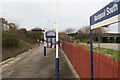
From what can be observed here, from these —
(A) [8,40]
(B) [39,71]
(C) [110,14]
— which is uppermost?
(C) [110,14]

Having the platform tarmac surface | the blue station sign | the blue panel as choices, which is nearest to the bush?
the platform tarmac surface

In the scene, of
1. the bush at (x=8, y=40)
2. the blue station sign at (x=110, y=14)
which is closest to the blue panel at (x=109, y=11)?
the blue station sign at (x=110, y=14)

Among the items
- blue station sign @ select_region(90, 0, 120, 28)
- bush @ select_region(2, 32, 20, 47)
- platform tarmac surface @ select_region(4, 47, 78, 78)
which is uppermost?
blue station sign @ select_region(90, 0, 120, 28)

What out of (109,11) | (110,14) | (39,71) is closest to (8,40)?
(39,71)

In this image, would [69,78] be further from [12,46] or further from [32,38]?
[32,38]

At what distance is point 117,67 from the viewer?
12.4 feet

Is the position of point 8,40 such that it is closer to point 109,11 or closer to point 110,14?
point 109,11

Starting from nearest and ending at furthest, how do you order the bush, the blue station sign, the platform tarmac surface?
the blue station sign
the platform tarmac surface
the bush

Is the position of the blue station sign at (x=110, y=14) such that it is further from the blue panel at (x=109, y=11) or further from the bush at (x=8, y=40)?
the bush at (x=8, y=40)

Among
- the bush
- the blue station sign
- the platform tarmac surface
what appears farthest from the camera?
the bush

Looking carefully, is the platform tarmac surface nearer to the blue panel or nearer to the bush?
the blue panel

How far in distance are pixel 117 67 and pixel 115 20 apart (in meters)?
0.97

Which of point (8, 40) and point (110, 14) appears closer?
point (110, 14)

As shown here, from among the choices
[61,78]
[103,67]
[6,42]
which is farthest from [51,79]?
[6,42]
